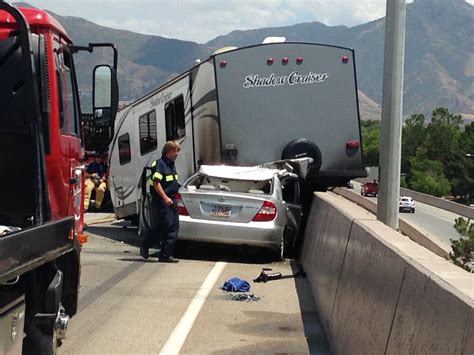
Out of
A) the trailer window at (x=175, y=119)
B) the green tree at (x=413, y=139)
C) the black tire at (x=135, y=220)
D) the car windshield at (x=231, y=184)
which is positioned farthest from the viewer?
the green tree at (x=413, y=139)

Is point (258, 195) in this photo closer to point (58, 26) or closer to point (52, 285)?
point (58, 26)

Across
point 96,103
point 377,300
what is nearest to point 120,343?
point 96,103

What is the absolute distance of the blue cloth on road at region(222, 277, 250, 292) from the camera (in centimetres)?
1021

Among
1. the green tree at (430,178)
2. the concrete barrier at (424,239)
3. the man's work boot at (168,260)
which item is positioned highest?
the concrete barrier at (424,239)

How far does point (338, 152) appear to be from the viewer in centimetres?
1628

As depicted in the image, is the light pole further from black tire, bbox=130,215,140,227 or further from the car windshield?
black tire, bbox=130,215,140,227

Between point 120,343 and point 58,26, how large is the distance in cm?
282

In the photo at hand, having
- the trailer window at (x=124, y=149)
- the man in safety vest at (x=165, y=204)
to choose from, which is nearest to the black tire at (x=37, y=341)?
the man in safety vest at (x=165, y=204)

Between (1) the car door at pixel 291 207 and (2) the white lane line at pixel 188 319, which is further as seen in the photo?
(1) the car door at pixel 291 207

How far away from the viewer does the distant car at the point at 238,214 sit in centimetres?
1277

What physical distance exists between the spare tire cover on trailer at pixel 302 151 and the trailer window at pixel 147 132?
3165mm

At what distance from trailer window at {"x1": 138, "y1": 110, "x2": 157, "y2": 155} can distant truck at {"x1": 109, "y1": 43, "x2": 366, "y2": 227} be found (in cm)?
118

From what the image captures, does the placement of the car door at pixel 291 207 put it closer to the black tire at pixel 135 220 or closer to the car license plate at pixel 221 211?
the car license plate at pixel 221 211

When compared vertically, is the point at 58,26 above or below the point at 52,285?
above
